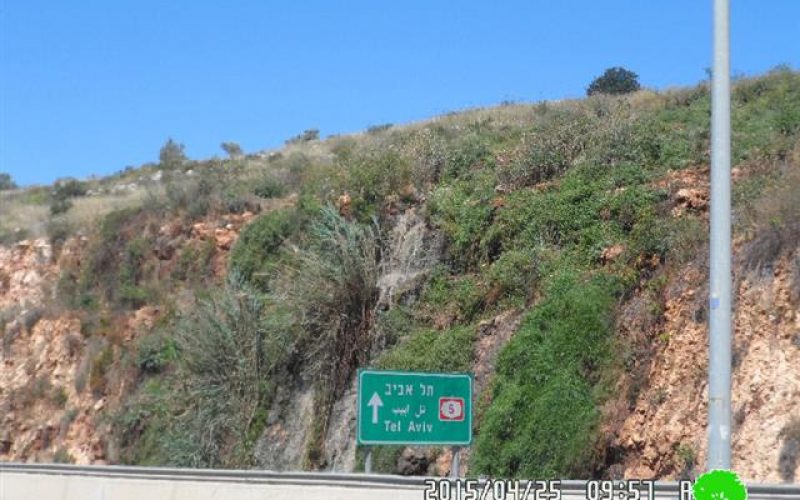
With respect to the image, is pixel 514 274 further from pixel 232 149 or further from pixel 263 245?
pixel 232 149

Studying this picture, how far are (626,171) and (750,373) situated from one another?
342 inches

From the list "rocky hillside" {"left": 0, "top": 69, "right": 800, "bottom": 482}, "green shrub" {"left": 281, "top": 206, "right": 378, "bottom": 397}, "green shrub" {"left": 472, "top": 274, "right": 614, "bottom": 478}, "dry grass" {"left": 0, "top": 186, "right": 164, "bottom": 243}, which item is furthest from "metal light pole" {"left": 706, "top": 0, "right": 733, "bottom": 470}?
"dry grass" {"left": 0, "top": 186, "right": 164, "bottom": 243}

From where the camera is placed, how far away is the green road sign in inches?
679

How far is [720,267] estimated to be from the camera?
434 inches

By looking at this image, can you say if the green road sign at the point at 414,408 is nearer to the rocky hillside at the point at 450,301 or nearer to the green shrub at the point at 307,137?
the rocky hillside at the point at 450,301

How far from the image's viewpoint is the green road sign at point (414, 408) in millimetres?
17250

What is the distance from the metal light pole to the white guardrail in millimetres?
2171

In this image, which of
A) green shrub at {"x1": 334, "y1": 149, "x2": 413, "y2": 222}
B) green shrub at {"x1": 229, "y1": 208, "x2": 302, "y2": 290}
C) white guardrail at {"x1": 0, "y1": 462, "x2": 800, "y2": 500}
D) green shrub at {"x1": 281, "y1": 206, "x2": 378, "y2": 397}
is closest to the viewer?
white guardrail at {"x1": 0, "y1": 462, "x2": 800, "y2": 500}

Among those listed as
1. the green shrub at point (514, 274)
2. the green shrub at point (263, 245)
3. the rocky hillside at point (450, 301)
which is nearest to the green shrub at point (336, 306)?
the rocky hillside at point (450, 301)

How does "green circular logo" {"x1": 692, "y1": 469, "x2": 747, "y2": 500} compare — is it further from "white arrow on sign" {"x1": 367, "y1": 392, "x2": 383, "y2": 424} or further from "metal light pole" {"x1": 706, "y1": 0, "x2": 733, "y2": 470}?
"white arrow on sign" {"x1": 367, "y1": 392, "x2": 383, "y2": 424}

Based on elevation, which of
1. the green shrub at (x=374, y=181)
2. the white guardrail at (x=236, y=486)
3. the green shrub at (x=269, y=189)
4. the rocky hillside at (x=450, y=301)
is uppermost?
the green shrub at (x=269, y=189)

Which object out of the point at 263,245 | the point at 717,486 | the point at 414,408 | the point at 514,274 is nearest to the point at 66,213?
the point at 263,245

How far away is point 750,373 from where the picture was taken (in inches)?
794

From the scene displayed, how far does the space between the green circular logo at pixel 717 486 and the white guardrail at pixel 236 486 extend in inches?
74.7
